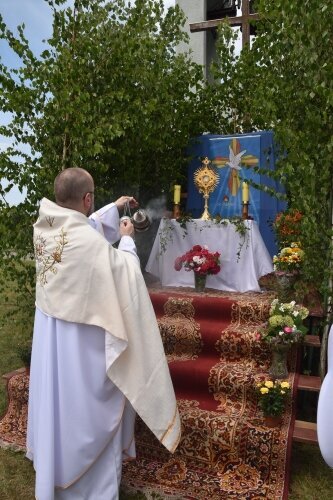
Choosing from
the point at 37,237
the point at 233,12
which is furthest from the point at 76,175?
the point at 233,12

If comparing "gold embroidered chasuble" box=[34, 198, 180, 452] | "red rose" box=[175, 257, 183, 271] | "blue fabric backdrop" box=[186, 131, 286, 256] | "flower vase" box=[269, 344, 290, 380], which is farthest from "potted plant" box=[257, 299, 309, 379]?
"blue fabric backdrop" box=[186, 131, 286, 256]

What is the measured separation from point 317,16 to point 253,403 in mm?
3138

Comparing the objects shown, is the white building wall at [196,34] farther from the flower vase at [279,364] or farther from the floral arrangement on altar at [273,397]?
the floral arrangement on altar at [273,397]

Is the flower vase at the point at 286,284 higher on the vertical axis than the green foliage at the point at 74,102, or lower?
lower

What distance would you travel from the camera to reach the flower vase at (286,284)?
475cm

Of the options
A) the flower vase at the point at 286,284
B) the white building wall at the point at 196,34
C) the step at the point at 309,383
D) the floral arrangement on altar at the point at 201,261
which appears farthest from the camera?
the white building wall at the point at 196,34

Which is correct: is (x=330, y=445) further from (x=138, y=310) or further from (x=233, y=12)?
(x=233, y=12)

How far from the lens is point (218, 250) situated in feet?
18.8

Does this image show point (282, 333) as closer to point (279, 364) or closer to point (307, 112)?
point (279, 364)

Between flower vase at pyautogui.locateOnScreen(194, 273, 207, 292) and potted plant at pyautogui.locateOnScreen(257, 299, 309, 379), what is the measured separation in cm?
156

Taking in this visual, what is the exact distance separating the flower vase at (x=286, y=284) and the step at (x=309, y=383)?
1.06 meters

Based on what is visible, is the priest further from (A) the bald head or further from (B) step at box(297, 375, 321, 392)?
(B) step at box(297, 375, 321, 392)

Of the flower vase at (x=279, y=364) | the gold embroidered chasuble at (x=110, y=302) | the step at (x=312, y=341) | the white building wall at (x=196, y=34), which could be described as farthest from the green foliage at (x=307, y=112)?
the white building wall at (x=196, y=34)

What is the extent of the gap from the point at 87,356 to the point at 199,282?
2844mm
